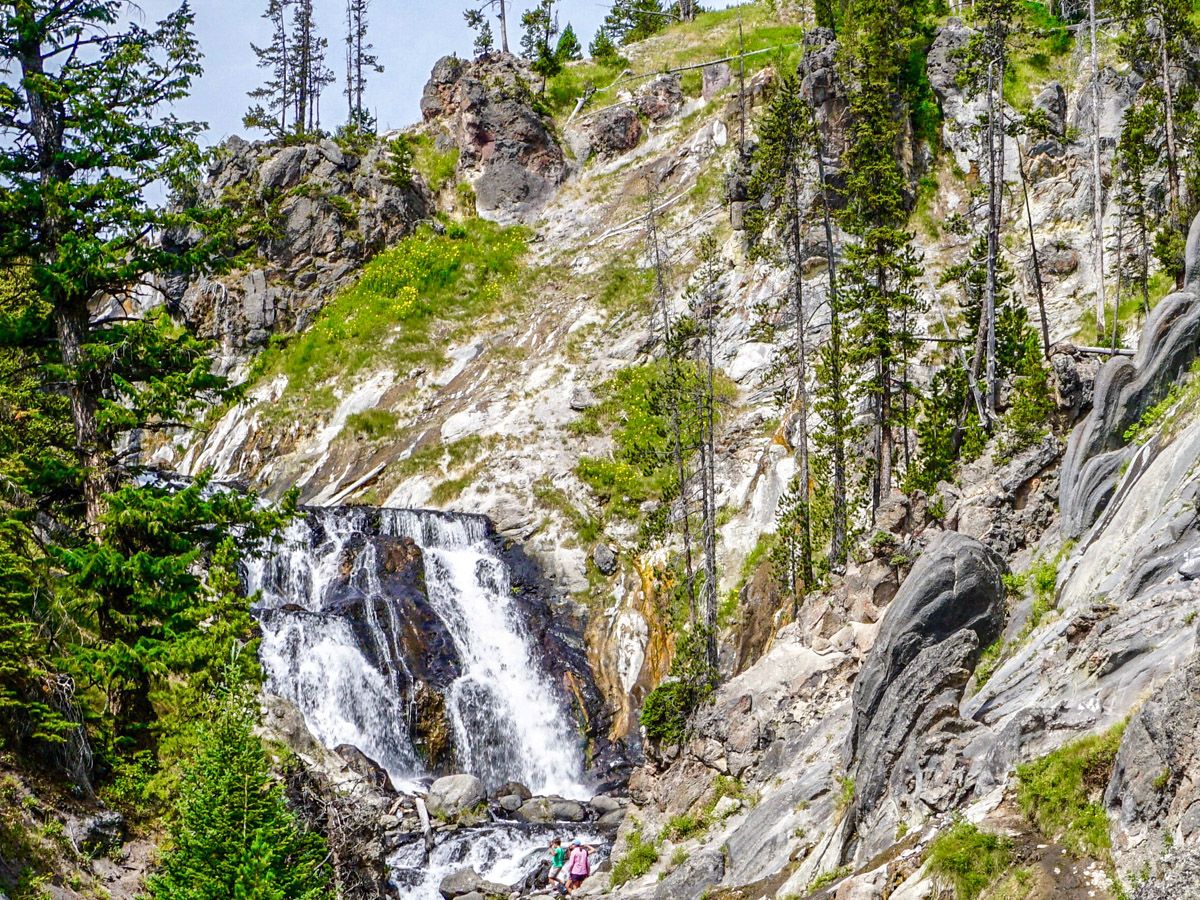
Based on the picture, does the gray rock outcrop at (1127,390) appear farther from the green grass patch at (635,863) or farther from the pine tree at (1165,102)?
the pine tree at (1165,102)

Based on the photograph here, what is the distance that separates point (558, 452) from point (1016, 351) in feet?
69.8

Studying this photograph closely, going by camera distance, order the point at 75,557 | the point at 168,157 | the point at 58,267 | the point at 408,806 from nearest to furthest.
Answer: the point at 75,557, the point at 58,267, the point at 168,157, the point at 408,806

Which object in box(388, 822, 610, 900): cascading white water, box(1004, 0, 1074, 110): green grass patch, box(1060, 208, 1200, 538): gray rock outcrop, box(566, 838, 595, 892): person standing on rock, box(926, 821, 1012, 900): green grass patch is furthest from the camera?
box(1004, 0, 1074, 110): green grass patch

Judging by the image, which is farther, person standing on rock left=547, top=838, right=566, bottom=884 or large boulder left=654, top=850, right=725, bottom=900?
person standing on rock left=547, top=838, right=566, bottom=884

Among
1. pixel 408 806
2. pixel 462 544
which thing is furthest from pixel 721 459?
pixel 408 806

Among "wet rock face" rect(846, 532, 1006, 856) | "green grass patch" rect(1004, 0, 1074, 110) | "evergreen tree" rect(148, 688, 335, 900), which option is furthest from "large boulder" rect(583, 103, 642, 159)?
"evergreen tree" rect(148, 688, 335, 900)

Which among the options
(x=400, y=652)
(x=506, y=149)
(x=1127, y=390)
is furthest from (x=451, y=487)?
(x=506, y=149)

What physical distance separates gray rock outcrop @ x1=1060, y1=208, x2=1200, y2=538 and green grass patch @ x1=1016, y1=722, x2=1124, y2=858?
34.5 feet

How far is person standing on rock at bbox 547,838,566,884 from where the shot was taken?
2391cm

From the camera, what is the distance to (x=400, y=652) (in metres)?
33.8

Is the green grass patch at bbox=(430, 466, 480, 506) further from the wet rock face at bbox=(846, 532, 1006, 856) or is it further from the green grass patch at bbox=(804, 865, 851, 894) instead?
the green grass patch at bbox=(804, 865, 851, 894)

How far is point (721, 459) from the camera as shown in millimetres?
40062

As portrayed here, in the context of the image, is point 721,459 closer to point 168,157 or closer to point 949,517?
point 949,517

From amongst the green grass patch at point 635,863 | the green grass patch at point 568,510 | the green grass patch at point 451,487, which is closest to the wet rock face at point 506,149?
the green grass patch at point 451,487
